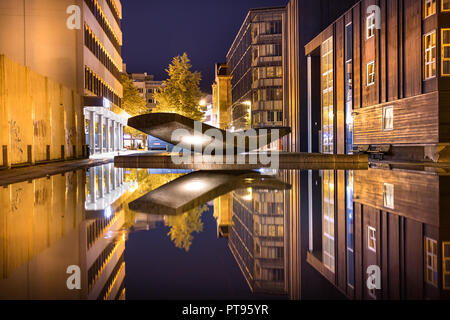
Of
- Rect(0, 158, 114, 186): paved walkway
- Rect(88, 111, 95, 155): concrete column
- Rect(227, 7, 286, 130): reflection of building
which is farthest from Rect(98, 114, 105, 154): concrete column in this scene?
Rect(227, 7, 286, 130): reflection of building

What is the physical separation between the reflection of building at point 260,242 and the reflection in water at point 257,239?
0.01m

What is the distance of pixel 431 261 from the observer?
341 centimetres

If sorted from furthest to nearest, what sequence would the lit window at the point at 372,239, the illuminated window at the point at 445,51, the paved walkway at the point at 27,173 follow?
1. the illuminated window at the point at 445,51
2. the paved walkway at the point at 27,173
3. the lit window at the point at 372,239

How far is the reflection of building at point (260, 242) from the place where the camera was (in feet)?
9.67

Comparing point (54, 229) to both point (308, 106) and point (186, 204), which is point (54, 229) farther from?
point (308, 106)

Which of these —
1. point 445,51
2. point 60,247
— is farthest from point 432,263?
point 445,51

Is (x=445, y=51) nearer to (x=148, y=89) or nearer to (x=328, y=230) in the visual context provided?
(x=328, y=230)

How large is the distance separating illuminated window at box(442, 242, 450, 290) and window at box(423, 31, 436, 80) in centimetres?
1954

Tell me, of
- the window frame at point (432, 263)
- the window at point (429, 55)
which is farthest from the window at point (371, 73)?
the window frame at point (432, 263)

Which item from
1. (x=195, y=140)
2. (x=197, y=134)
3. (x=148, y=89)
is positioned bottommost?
(x=195, y=140)

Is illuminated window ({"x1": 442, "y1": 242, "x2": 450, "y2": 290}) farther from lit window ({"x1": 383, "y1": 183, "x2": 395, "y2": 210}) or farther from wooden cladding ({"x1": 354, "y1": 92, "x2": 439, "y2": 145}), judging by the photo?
wooden cladding ({"x1": 354, "y1": 92, "x2": 439, "y2": 145})

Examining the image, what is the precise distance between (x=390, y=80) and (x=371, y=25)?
450 centimetres

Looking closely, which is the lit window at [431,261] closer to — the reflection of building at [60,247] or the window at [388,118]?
the reflection of building at [60,247]

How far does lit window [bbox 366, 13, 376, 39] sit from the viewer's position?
26.6 meters
